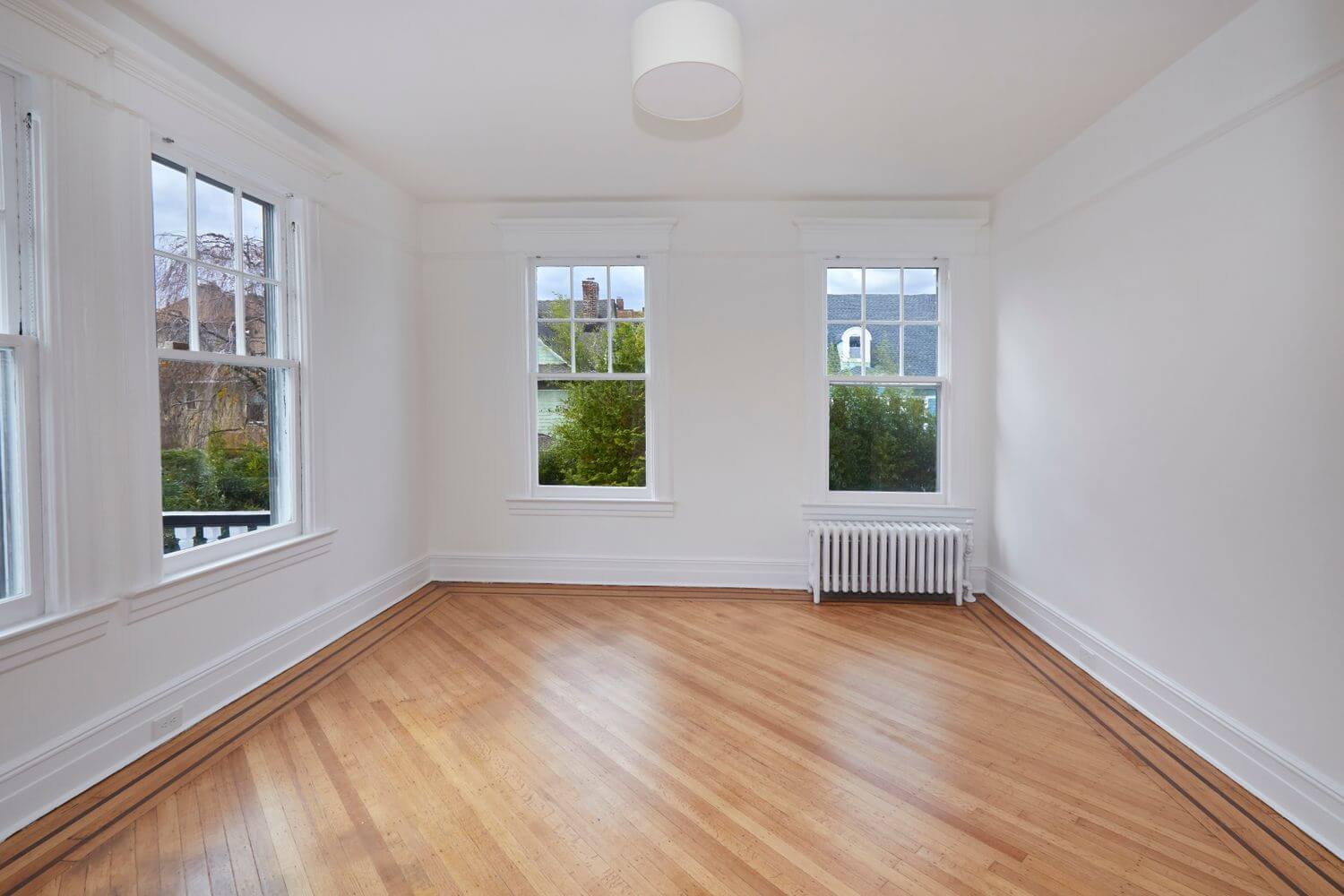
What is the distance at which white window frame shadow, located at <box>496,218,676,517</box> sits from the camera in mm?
4484

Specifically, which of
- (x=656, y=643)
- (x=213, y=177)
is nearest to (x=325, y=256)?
(x=213, y=177)

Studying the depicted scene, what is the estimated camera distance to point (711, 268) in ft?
14.8

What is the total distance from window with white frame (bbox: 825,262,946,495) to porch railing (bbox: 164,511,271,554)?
3629 mm

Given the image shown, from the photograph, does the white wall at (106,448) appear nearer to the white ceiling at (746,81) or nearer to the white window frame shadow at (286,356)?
the white window frame shadow at (286,356)


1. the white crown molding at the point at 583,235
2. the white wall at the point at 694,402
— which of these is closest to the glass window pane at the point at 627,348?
the white wall at the point at 694,402

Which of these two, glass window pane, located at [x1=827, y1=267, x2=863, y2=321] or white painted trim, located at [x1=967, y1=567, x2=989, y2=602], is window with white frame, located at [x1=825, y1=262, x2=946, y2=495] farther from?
white painted trim, located at [x1=967, y1=567, x2=989, y2=602]

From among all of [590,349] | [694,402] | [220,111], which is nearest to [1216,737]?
[694,402]

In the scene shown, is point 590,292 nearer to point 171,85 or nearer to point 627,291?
point 627,291

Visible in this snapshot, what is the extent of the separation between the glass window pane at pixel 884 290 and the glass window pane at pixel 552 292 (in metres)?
2.24

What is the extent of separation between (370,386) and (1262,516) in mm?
4493

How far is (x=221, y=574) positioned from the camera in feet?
9.09

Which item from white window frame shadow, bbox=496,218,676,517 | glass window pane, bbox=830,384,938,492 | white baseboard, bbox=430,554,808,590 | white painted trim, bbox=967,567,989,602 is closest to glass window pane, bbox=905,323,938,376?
glass window pane, bbox=830,384,938,492

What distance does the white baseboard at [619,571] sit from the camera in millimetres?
4602

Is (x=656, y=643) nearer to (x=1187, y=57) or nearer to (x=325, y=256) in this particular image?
(x=325, y=256)
